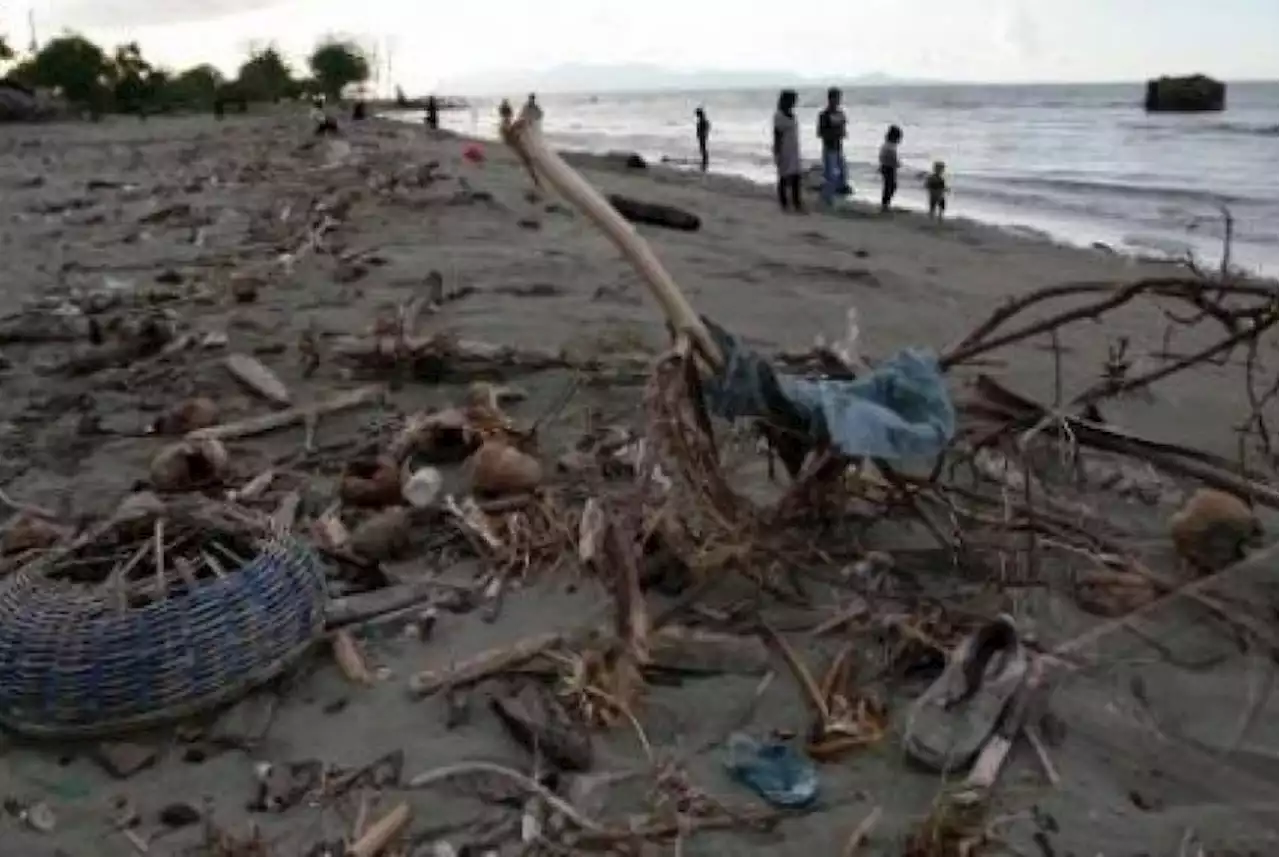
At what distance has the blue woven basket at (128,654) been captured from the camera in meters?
3.12

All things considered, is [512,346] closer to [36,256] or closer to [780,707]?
[780,707]

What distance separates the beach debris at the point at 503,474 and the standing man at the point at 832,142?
37.8 feet

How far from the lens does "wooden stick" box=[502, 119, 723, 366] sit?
11.6 feet

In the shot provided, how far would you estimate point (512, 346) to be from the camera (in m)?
6.45

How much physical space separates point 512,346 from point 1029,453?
287 cm

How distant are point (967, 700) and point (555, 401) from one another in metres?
2.88

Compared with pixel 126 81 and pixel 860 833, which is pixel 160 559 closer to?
pixel 860 833

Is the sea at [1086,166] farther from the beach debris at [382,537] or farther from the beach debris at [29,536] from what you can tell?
the beach debris at [29,536]

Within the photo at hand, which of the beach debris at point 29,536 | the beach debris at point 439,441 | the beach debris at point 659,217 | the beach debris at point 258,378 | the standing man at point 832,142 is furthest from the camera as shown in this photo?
the standing man at point 832,142

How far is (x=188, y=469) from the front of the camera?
4.83m

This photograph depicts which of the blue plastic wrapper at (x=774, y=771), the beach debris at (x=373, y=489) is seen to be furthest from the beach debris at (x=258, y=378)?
the blue plastic wrapper at (x=774, y=771)

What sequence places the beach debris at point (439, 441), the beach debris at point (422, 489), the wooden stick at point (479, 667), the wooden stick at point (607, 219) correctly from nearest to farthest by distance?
the wooden stick at point (479, 667)
the wooden stick at point (607, 219)
the beach debris at point (422, 489)
the beach debris at point (439, 441)

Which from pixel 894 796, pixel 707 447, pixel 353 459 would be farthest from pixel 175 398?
pixel 894 796

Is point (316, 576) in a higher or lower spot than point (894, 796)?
higher
